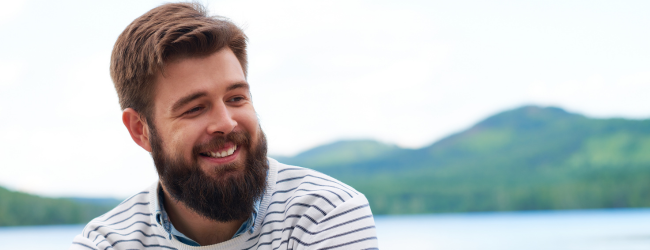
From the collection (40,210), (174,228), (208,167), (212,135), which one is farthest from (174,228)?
(40,210)

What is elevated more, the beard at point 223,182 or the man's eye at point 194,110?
the man's eye at point 194,110

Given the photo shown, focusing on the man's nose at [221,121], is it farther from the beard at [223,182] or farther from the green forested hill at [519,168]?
the green forested hill at [519,168]

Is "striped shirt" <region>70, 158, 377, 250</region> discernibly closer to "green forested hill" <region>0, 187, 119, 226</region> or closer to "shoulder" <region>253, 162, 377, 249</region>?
"shoulder" <region>253, 162, 377, 249</region>

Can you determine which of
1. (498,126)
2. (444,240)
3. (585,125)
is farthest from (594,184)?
(444,240)

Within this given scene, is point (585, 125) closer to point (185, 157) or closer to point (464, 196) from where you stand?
point (464, 196)

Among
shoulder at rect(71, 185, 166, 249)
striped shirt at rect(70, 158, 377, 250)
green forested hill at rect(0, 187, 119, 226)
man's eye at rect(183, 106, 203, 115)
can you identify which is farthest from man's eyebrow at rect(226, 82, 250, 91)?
green forested hill at rect(0, 187, 119, 226)

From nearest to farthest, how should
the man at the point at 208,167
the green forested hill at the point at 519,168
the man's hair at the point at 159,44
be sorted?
the man at the point at 208,167
the man's hair at the point at 159,44
the green forested hill at the point at 519,168

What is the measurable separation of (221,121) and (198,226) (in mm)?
429

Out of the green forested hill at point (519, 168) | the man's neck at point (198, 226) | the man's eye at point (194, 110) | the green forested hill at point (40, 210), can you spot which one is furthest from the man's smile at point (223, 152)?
the green forested hill at point (519, 168)

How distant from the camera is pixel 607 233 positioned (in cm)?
1036

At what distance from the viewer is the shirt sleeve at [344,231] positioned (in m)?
1.53

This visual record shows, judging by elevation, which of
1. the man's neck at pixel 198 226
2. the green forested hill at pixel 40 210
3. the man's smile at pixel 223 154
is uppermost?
the man's smile at pixel 223 154

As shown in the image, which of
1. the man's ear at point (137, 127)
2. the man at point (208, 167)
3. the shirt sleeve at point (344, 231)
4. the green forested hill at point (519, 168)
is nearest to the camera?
the shirt sleeve at point (344, 231)

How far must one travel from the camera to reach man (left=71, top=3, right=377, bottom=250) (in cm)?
164
